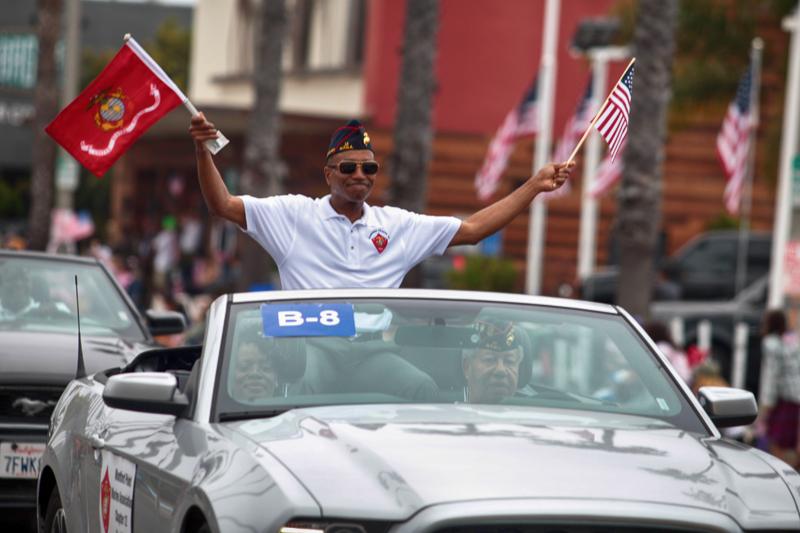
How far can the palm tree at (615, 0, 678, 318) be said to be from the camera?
17922mm

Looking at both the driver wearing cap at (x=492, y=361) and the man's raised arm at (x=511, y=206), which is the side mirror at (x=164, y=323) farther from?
the driver wearing cap at (x=492, y=361)

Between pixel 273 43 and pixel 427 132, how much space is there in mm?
5809

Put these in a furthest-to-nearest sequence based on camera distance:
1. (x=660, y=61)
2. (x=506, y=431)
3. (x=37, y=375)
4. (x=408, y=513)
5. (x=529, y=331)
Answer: (x=660, y=61), (x=37, y=375), (x=529, y=331), (x=506, y=431), (x=408, y=513)

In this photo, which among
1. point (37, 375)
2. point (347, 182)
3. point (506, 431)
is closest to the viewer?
point (506, 431)

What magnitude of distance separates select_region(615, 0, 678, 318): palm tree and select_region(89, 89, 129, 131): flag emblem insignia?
927cm

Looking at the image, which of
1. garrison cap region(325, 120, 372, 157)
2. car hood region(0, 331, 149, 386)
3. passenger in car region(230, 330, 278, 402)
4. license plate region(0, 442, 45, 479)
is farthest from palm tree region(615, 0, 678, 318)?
passenger in car region(230, 330, 278, 402)

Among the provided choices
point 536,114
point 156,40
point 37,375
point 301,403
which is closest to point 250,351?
point 301,403

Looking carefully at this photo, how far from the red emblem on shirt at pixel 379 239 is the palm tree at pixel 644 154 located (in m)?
10.1

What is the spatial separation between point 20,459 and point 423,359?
154 inches

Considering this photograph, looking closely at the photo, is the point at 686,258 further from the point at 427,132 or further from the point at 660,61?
the point at 660,61

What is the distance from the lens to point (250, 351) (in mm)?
6211

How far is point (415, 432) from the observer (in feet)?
18.2

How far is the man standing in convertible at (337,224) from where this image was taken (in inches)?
315

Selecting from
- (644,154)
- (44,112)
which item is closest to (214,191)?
(644,154)
